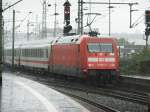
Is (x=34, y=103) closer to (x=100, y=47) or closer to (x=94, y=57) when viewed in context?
(x=94, y=57)

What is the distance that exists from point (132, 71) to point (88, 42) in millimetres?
11535

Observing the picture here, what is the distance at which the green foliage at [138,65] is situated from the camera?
40.6 meters

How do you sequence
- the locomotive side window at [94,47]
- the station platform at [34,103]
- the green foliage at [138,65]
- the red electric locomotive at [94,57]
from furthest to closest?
the green foliage at [138,65]
the locomotive side window at [94,47]
the red electric locomotive at [94,57]
the station platform at [34,103]

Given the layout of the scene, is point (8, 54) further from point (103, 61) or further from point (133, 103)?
point (133, 103)

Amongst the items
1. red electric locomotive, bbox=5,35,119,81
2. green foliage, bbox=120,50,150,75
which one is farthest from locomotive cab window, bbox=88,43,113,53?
green foliage, bbox=120,50,150,75

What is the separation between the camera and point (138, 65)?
42312 mm

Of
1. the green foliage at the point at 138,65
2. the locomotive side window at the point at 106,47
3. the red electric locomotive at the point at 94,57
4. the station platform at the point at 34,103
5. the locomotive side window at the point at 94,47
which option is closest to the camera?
the station platform at the point at 34,103

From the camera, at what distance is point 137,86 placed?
103 ft

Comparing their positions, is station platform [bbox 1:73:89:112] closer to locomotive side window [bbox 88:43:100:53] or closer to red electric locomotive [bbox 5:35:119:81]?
red electric locomotive [bbox 5:35:119:81]

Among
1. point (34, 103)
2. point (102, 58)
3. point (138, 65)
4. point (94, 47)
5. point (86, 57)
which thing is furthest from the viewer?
point (138, 65)

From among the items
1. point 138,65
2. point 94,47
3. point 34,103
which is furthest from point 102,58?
point 34,103

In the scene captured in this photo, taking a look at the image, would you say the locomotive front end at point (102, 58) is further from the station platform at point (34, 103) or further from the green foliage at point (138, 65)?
the station platform at point (34, 103)

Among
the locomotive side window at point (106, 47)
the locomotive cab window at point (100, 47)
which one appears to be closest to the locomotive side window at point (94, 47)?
the locomotive cab window at point (100, 47)

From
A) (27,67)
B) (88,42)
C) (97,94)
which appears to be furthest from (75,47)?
(27,67)
